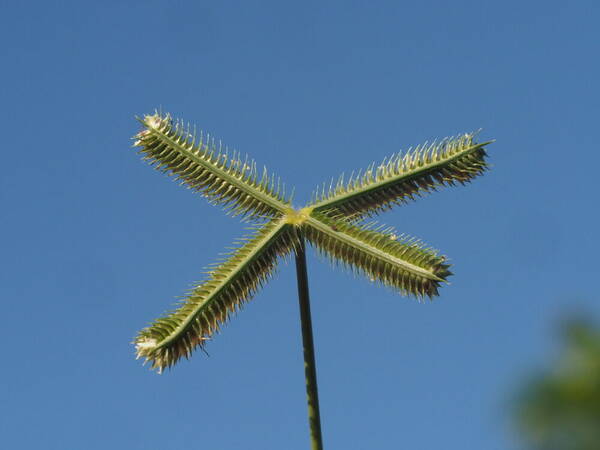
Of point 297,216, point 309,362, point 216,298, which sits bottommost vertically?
point 309,362

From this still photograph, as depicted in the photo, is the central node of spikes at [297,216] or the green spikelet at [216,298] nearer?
the green spikelet at [216,298]

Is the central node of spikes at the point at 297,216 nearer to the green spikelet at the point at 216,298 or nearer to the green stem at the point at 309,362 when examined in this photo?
the green spikelet at the point at 216,298

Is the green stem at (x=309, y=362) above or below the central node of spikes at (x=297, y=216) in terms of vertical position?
below

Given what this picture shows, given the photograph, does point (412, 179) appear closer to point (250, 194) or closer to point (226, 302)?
point (250, 194)

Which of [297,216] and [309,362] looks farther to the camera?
[297,216]

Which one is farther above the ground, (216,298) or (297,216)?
(297,216)
